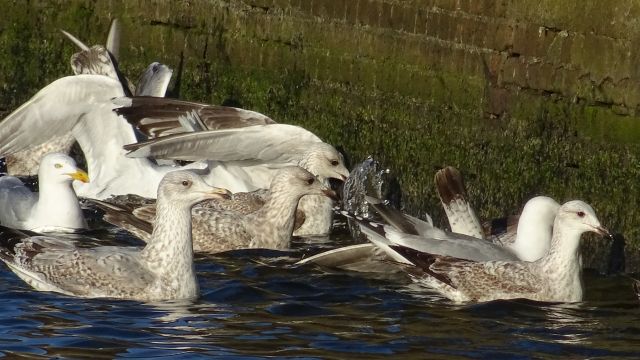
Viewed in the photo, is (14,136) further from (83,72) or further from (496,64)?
(496,64)

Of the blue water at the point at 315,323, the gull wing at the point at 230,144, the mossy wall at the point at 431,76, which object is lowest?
the blue water at the point at 315,323

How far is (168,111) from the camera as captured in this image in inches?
477

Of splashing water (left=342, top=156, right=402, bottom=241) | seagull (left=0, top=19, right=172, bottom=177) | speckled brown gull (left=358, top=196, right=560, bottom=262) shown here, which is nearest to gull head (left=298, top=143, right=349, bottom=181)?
splashing water (left=342, top=156, right=402, bottom=241)

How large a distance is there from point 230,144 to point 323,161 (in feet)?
2.19

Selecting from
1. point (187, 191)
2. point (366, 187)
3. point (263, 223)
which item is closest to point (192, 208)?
point (263, 223)

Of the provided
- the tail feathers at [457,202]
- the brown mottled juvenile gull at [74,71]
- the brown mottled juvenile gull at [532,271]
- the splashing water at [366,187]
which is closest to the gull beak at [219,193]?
the brown mottled juvenile gull at [532,271]

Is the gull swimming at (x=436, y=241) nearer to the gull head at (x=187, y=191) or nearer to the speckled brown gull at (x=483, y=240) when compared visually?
the speckled brown gull at (x=483, y=240)

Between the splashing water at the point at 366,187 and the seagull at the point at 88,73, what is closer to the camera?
the splashing water at the point at 366,187

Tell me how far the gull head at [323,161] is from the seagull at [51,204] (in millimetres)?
1570

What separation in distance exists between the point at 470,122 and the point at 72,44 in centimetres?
504

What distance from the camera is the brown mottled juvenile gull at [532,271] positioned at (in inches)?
360

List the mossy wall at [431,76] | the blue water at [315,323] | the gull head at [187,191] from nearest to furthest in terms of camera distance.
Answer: the blue water at [315,323] → the gull head at [187,191] → the mossy wall at [431,76]

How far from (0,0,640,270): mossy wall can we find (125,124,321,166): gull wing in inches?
27.0

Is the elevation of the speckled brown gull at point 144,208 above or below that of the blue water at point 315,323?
above
